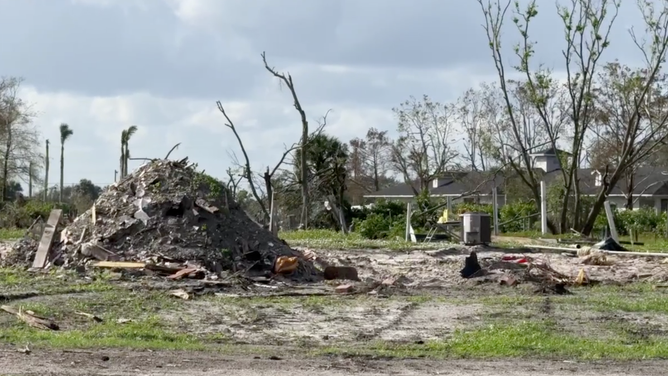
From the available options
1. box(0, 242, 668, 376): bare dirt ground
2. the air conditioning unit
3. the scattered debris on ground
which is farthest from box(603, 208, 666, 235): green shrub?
the scattered debris on ground

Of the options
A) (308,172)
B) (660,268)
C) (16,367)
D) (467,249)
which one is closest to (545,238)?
(467,249)

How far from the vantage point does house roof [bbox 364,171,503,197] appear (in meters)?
69.5

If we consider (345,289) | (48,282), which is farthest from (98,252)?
(345,289)

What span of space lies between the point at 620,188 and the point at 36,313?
58.1 m

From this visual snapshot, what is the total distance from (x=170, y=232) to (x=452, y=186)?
187ft

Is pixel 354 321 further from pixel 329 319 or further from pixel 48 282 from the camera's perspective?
pixel 48 282

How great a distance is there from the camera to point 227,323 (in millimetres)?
14891

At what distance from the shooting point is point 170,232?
22234 mm

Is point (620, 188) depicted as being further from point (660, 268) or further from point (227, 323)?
point (227, 323)

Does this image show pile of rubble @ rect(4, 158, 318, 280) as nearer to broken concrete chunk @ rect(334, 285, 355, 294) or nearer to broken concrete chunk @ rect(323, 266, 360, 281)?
broken concrete chunk @ rect(323, 266, 360, 281)

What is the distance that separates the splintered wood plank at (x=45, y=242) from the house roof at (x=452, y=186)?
45348mm

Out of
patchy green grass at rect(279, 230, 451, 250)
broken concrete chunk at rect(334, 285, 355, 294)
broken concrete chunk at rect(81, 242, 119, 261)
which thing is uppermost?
patchy green grass at rect(279, 230, 451, 250)

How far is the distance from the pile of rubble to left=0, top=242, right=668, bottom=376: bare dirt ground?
146 centimetres

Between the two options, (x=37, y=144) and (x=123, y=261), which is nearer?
(x=123, y=261)
